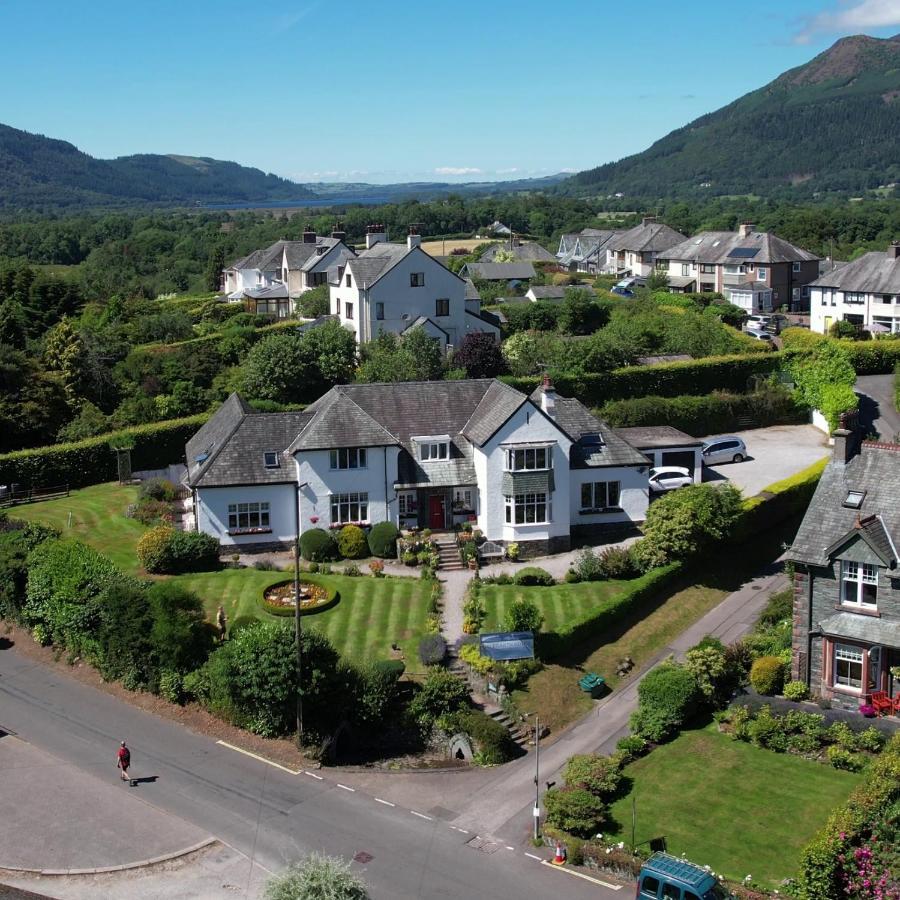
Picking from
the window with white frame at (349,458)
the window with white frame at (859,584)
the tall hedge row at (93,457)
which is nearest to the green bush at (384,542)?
the window with white frame at (349,458)

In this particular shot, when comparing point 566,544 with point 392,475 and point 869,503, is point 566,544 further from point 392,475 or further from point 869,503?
point 869,503

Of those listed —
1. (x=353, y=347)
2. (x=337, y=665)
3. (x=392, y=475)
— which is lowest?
(x=337, y=665)

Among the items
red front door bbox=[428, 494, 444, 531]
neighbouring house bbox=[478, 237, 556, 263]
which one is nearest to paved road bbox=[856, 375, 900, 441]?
red front door bbox=[428, 494, 444, 531]

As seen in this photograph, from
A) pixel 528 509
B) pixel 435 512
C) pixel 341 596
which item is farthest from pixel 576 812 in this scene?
pixel 435 512

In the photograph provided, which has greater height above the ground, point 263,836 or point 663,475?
point 663,475

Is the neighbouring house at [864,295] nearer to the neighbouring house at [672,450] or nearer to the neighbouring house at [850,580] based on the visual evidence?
the neighbouring house at [672,450]

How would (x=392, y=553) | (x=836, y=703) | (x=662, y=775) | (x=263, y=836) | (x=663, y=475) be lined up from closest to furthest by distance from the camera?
(x=263, y=836), (x=662, y=775), (x=836, y=703), (x=392, y=553), (x=663, y=475)

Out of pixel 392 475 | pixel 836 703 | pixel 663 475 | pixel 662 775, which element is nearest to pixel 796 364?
pixel 663 475
